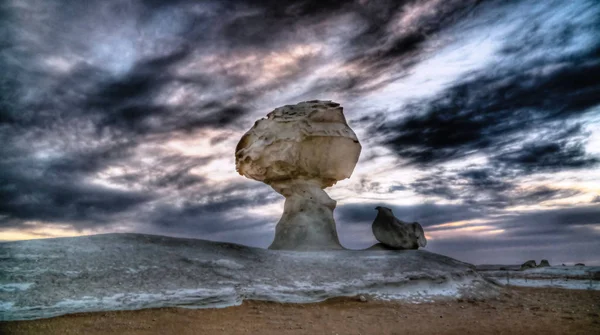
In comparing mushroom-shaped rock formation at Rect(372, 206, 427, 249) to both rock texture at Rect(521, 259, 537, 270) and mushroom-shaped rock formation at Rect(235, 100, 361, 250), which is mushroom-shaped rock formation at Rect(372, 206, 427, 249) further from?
rock texture at Rect(521, 259, 537, 270)

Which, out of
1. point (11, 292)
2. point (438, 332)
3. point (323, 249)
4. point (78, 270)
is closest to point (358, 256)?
point (323, 249)

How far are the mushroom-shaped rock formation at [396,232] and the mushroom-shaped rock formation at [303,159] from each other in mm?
1681

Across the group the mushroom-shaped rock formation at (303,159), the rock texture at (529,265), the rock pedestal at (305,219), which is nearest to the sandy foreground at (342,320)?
the rock pedestal at (305,219)

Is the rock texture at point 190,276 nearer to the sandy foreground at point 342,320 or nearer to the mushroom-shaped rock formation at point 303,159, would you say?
the sandy foreground at point 342,320

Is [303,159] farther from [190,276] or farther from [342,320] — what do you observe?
[342,320]

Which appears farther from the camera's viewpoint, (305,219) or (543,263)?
(543,263)

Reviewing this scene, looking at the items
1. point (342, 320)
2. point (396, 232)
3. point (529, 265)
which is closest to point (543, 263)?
point (529, 265)

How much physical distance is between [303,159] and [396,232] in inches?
157

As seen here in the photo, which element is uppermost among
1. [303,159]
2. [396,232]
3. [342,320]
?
[303,159]

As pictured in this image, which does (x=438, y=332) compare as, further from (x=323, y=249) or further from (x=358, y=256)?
(x=323, y=249)

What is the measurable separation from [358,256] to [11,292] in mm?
7388

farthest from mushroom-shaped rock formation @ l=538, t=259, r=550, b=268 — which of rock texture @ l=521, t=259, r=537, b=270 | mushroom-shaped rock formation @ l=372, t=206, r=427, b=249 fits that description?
mushroom-shaped rock formation @ l=372, t=206, r=427, b=249

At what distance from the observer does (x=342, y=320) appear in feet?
25.8

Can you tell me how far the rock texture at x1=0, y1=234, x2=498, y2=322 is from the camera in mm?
6988
